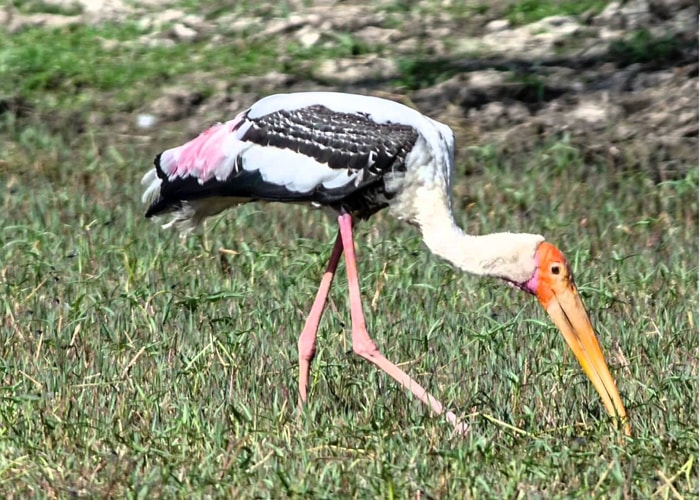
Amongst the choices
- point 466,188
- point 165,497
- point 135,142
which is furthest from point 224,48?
point 165,497

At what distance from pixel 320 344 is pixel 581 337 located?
3.43 ft

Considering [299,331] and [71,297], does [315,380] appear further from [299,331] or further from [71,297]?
[71,297]

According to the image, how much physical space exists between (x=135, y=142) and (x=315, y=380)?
3.83 meters

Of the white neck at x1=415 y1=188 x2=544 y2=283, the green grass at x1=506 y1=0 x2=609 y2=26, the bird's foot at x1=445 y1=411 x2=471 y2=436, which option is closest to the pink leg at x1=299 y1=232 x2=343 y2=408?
the white neck at x1=415 y1=188 x2=544 y2=283

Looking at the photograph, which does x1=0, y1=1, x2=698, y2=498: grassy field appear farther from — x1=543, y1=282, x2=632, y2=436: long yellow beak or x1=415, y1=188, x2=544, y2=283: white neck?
x1=415, y1=188, x2=544, y2=283: white neck

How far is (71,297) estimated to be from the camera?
228 inches

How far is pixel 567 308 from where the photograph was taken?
469cm

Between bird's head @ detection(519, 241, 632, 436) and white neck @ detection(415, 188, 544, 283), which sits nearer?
bird's head @ detection(519, 241, 632, 436)

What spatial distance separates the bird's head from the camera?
4.61 m

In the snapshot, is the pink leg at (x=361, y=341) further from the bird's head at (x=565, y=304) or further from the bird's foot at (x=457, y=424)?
the bird's head at (x=565, y=304)

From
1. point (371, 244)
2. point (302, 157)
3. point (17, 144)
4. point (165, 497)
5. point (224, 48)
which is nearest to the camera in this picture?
point (165, 497)

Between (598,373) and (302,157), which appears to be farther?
(302,157)

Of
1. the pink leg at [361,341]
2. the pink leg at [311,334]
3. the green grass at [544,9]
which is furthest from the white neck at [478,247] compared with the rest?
the green grass at [544,9]

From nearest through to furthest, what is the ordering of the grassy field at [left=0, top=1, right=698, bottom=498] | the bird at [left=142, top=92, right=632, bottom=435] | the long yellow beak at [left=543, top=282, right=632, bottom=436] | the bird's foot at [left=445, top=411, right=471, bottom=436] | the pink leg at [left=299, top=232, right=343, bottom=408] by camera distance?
the grassy field at [left=0, top=1, right=698, bottom=498] < the bird's foot at [left=445, top=411, right=471, bottom=436] < the long yellow beak at [left=543, top=282, right=632, bottom=436] < the bird at [left=142, top=92, right=632, bottom=435] < the pink leg at [left=299, top=232, right=343, bottom=408]
